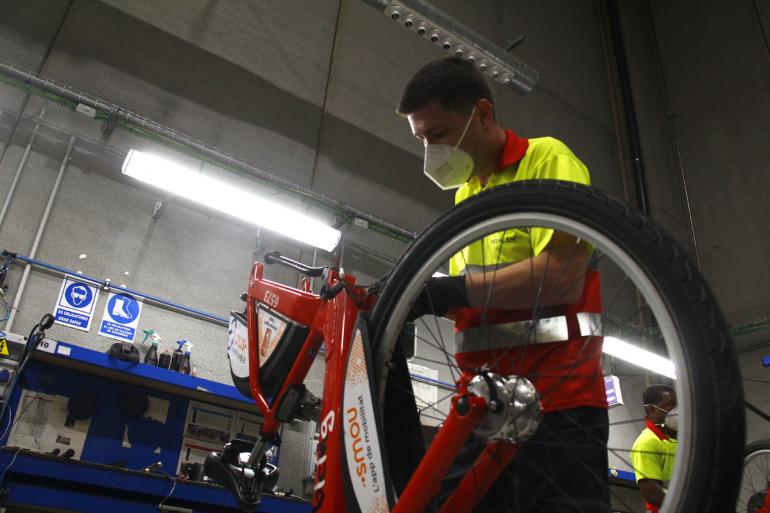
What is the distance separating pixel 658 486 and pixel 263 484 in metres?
2.12

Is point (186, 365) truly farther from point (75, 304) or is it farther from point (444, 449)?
point (444, 449)

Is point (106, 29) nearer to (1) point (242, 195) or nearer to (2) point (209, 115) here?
(2) point (209, 115)

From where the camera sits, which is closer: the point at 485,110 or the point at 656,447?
the point at 485,110

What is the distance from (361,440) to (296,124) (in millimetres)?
4159

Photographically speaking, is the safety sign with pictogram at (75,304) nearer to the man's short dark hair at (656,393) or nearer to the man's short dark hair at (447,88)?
the man's short dark hair at (447,88)

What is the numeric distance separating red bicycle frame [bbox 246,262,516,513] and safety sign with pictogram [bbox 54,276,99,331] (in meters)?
2.57

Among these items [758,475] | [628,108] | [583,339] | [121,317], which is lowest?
[583,339]

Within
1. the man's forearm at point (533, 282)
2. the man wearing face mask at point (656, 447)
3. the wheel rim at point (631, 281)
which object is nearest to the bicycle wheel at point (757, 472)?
Answer: the man wearing face mask at point (656, 447)

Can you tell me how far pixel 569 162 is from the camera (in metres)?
1.25

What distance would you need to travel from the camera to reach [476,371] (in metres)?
0.98

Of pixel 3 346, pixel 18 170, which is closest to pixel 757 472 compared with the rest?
pixel 3 346

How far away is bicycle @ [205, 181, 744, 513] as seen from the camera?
28.5 inches

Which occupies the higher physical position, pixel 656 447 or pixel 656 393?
pixel 656 393

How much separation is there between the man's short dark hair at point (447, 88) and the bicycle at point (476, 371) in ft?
1.31
